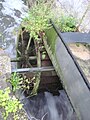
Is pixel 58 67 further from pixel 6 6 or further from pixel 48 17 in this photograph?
pixel 6 6

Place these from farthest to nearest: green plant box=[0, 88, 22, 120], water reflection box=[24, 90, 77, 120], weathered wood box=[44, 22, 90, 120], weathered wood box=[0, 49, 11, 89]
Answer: water reflection box=[24, 90, 77, 120], weathered wood box=[0, 49, 11, 89], weathered wood box=[44, 22, 90, 120], green plant box=[0, 88, 22, 120]

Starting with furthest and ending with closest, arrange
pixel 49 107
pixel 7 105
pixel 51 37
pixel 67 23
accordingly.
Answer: pixel 49 107, pixel 67 23, pixel 51 37, pixel 7 105

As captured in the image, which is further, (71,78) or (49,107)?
(49,107)

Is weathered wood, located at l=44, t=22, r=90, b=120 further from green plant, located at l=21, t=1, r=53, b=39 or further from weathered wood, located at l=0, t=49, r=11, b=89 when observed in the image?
weathered wood, located at l=0, t=49, r=11, b=89

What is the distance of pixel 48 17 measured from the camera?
16.0 ft

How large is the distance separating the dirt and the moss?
346 mm

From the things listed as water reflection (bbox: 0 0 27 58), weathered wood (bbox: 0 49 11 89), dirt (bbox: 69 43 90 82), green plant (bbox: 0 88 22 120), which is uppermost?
green plant (bbox: 0 88 22 120)

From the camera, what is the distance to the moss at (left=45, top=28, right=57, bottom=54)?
4.53 m

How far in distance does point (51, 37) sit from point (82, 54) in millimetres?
651

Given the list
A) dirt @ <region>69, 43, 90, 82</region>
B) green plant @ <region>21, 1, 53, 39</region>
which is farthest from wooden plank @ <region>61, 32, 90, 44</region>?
green plant @ <region>21, 1, 53, 39</region>

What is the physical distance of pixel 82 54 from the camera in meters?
4.55

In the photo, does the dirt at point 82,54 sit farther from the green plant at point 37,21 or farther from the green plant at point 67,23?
the green plant at point 37,21

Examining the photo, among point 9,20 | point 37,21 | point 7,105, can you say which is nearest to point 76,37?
point 37,21

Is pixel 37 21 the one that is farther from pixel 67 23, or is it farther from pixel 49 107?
pixel 49 107
